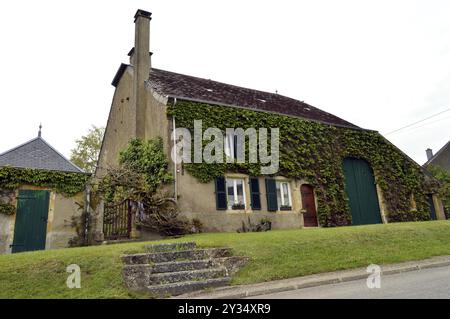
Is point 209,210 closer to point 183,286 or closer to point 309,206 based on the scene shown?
point 309,206

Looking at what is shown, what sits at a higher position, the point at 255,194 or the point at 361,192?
the point at 361,192

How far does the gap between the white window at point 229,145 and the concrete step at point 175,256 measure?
22.6 feet

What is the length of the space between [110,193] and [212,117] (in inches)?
218

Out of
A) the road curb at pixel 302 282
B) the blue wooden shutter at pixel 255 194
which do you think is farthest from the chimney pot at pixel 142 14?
the road curb at pixel 302 282

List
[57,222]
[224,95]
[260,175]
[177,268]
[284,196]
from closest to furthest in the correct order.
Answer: [177,268]
[57,222]
[260,175]
[284,196]
[224,95]

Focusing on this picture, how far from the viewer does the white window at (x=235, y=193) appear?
14.3m

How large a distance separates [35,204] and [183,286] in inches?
381

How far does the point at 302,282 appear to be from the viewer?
6.84 meters

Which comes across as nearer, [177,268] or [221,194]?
[177,268]

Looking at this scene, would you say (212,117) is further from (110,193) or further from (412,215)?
(412,215)

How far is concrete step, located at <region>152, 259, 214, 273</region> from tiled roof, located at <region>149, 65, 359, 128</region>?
8.55 m

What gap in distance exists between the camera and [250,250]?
8.38 metres

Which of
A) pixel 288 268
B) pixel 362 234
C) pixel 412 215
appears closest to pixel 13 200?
pixel 288 268

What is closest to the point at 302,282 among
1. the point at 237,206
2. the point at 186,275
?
the point at 186,275
